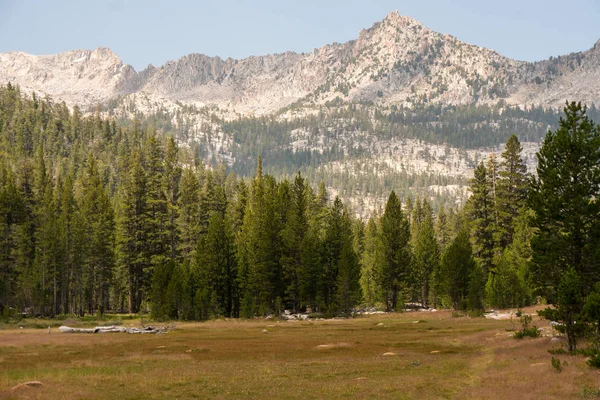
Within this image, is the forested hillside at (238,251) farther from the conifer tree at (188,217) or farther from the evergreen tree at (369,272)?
the evergreen tree at (369,272)

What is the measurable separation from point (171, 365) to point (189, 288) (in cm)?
3323

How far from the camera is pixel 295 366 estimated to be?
31.6 metres

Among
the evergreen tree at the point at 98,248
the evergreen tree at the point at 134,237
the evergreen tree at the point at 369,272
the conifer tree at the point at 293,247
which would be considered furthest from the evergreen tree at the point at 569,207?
the evergreen tree at the point at 98,248

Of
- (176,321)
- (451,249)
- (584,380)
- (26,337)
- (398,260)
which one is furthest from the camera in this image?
(398,260)

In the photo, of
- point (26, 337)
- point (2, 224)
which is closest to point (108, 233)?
point (2, 224)

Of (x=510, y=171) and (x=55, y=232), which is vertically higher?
(x=510, y=171)

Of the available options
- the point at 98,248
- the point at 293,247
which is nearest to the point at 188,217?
the point at 98,248

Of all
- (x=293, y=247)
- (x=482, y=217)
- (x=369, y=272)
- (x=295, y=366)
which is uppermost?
(x=482, y=217)

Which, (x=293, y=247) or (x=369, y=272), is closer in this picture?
(x=293, y=247)

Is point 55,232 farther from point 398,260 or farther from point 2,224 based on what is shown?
point 398,260

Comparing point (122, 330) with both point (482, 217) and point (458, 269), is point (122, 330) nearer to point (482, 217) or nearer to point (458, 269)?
point (458, 269)

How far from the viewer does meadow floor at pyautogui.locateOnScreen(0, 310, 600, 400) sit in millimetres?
23891

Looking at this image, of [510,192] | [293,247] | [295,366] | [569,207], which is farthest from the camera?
[510,192]

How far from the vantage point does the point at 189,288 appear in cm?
6469
